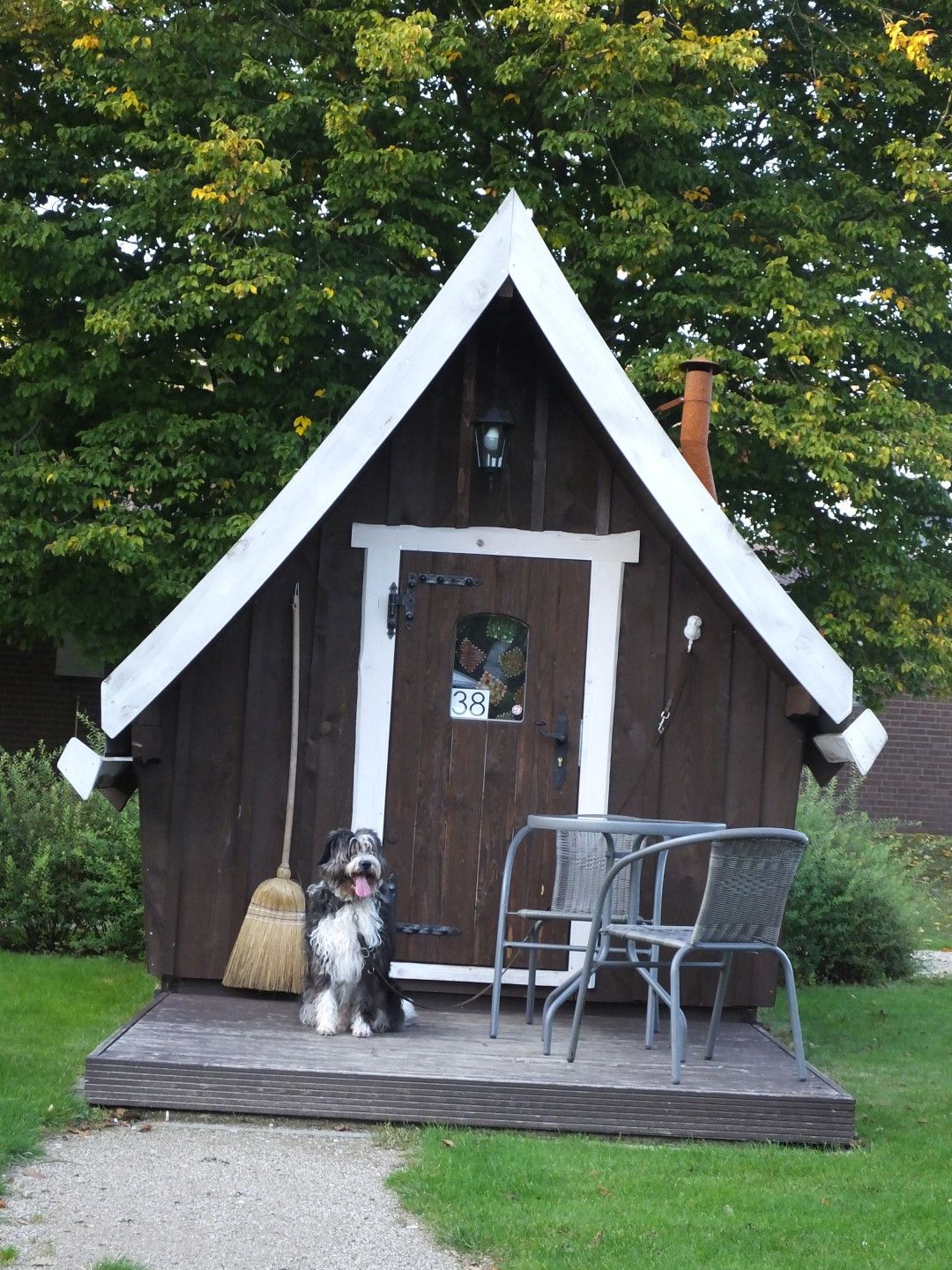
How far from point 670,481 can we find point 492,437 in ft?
3.35

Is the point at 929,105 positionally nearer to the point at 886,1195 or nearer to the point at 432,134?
the point at 432,134

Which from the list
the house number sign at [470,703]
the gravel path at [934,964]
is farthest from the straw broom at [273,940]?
the gravel path at [934,964]

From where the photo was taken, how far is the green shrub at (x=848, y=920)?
9.73 m

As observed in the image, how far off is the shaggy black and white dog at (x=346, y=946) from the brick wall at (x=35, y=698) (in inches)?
463

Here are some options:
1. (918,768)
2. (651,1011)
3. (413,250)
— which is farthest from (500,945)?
Answer: (918,768)

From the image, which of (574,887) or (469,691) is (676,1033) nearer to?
(574,887)

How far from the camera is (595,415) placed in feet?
19.9

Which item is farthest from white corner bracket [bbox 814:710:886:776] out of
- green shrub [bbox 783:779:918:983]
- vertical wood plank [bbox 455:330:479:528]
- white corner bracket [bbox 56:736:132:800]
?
green shrub [bbox 783:779:918:983]

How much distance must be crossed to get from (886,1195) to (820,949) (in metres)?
5.47

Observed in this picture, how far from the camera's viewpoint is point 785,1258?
3861 mm

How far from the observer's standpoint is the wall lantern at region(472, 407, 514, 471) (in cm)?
660

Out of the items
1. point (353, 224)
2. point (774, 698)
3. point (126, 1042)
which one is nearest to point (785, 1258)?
point (126, 1042)

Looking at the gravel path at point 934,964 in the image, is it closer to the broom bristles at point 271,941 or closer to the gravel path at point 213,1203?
the broom bristles at point 271,941

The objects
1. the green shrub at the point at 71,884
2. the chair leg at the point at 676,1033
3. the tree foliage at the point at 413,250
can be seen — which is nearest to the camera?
the chair leg at the point at 676,1033
